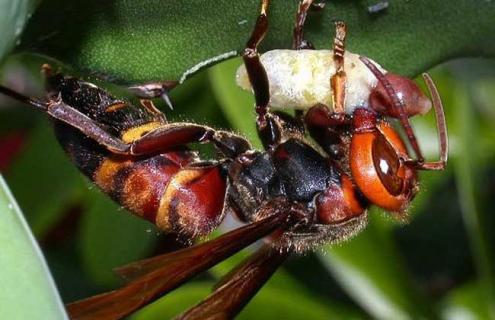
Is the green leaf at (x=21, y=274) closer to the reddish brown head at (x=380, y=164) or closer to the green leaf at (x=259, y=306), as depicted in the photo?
the reddish brown head at (x=380, y=164)

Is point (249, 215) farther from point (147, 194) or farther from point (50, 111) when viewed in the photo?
point (50, 111)

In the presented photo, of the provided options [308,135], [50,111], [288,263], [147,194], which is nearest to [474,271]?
[288,263]

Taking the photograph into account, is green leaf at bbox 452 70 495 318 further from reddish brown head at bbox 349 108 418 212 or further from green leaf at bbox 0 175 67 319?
green leaf at bbox 0 175 67 319

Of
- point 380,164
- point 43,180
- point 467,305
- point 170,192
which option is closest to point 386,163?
point 380,164

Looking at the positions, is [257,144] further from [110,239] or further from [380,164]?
[110,239]

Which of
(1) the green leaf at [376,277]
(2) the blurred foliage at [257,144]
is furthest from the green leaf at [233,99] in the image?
(1) the green leaf at [376,277]

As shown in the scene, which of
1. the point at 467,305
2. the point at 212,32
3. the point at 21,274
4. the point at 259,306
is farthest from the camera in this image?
the point at 467,305

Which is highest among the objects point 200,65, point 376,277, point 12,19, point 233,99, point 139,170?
point 12,19

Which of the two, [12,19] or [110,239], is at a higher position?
[12,19]
